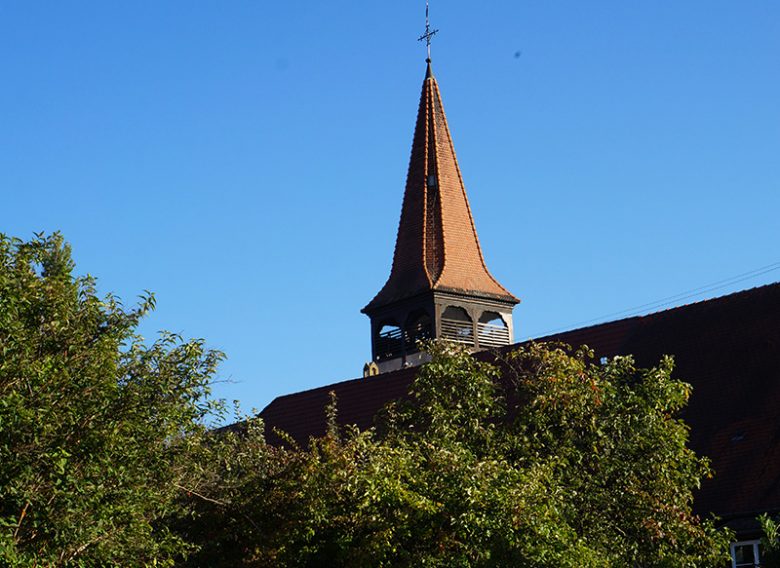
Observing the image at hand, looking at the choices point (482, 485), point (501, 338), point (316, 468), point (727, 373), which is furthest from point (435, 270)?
point (482, 485)

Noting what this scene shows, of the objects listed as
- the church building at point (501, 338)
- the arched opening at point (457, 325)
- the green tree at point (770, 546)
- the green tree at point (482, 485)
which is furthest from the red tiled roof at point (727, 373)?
the green tree at point (770, 546)

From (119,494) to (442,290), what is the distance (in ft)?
81.8

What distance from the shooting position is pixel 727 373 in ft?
96.5

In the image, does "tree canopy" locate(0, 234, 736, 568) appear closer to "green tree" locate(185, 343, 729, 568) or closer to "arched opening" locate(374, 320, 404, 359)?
"green tree" locate(185, 343, 729, 568)

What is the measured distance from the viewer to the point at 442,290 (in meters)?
42.8

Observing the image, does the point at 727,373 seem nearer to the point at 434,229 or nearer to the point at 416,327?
the point at 416,327

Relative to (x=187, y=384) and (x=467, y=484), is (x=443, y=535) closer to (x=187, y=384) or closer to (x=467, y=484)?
(x=467, y=484)

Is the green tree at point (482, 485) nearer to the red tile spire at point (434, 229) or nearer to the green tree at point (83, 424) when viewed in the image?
the green tree at point (83, 424)

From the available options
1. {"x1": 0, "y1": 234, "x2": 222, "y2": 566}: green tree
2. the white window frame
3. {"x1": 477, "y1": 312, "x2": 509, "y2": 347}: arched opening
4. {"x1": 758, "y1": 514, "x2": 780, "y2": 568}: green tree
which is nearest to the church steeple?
{"x1": 477, "y1": 312, "x2": 509, "y2": 347}: arched opening

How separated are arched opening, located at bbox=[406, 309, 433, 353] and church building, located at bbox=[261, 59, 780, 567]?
1.7 inches

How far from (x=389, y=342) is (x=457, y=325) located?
2.38 m

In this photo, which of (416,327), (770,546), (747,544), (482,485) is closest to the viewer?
(770,546)

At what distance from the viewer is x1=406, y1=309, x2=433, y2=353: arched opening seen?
42906 millimetres

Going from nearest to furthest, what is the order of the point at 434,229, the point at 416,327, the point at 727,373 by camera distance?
the point at 727,373
the point at 416,327
the point at 434,229
